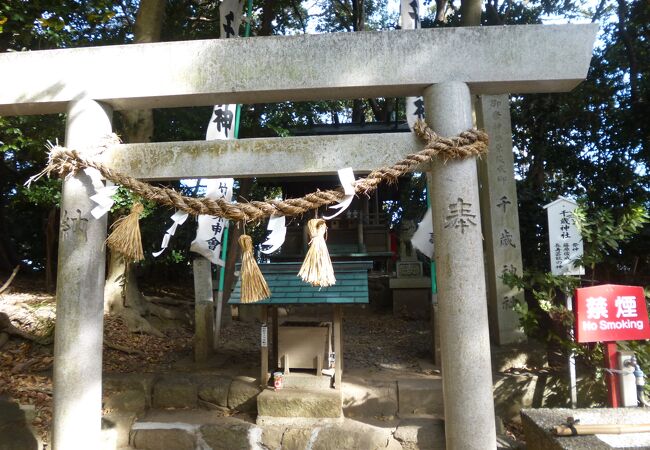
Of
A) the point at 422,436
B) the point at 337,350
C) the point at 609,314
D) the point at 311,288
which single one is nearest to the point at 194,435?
the point at 337,350

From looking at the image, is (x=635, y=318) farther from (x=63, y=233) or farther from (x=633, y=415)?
(x=63, y=233)

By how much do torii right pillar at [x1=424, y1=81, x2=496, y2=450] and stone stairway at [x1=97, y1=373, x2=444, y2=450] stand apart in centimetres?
236

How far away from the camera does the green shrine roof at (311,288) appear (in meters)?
4.95

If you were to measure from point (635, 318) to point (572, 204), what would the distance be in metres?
1.78

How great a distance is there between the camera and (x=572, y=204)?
16.0 ft

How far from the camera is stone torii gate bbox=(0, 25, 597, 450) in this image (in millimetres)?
2463

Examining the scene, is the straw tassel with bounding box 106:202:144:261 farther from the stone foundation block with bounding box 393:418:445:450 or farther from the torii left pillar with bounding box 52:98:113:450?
the stone foundation block with bounding box 393:418:445:450

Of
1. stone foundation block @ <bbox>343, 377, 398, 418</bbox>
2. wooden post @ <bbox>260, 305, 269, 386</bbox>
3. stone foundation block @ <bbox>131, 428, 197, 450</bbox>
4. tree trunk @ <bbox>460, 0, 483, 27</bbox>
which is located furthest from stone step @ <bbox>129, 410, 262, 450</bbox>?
tree trunk @ <bbox>460, 0, 483, 27</bbox>

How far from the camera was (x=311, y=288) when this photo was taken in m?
5.12

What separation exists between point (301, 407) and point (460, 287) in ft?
10.2

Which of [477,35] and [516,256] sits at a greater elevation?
[477,35]

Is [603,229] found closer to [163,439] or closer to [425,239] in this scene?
[425,239]

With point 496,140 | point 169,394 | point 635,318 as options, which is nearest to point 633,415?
point 635,318

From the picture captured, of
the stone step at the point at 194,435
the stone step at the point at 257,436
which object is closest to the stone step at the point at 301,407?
the stone step at the point at 257,436
